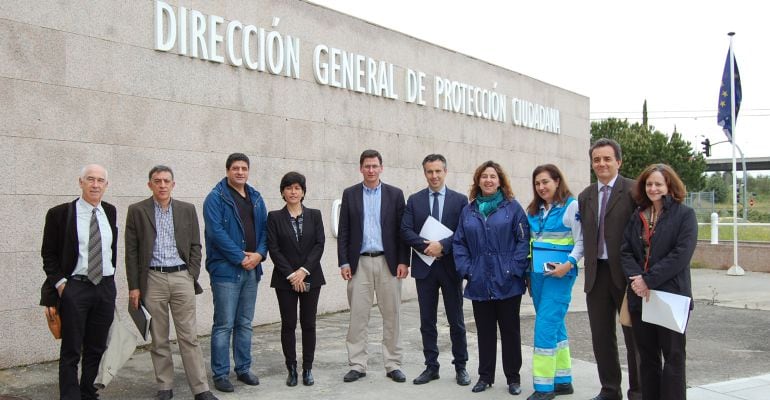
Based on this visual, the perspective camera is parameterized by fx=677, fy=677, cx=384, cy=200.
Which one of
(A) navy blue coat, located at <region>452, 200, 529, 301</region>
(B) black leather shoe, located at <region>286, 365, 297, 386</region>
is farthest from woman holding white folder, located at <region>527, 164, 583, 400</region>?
(B) black leather shoe, located at <region>286, 365, 297, 386</region>

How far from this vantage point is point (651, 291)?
430 centimetres

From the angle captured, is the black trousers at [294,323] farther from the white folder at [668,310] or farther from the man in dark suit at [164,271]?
the white folder at [668,310]

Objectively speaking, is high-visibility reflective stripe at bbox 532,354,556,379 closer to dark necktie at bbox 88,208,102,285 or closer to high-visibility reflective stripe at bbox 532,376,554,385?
high-visibility reflective stripe at bbox 532,376,554,385

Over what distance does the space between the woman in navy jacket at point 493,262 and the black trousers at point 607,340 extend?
0.56m

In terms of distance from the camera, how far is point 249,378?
552cm

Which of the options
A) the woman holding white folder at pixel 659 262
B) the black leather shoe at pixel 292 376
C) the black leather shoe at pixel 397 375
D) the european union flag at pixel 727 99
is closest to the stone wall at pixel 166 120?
the black leather shoe at pixel 292 376

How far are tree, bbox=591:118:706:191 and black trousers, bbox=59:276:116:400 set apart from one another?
39.9m

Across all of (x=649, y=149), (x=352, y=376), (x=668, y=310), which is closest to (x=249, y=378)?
(x=352, y=376)

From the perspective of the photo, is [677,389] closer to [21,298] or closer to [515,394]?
[515,394]

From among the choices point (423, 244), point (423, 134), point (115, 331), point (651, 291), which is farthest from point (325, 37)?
point (651, 291)

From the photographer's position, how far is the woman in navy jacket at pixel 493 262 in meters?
5.14

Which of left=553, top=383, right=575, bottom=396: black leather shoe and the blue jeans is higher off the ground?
the blue jeans

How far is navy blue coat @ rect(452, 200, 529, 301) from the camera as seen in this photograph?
5125mm

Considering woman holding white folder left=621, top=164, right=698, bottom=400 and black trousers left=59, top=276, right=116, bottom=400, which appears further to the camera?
black trousers left=59, top=276, right=116, bottom=400
